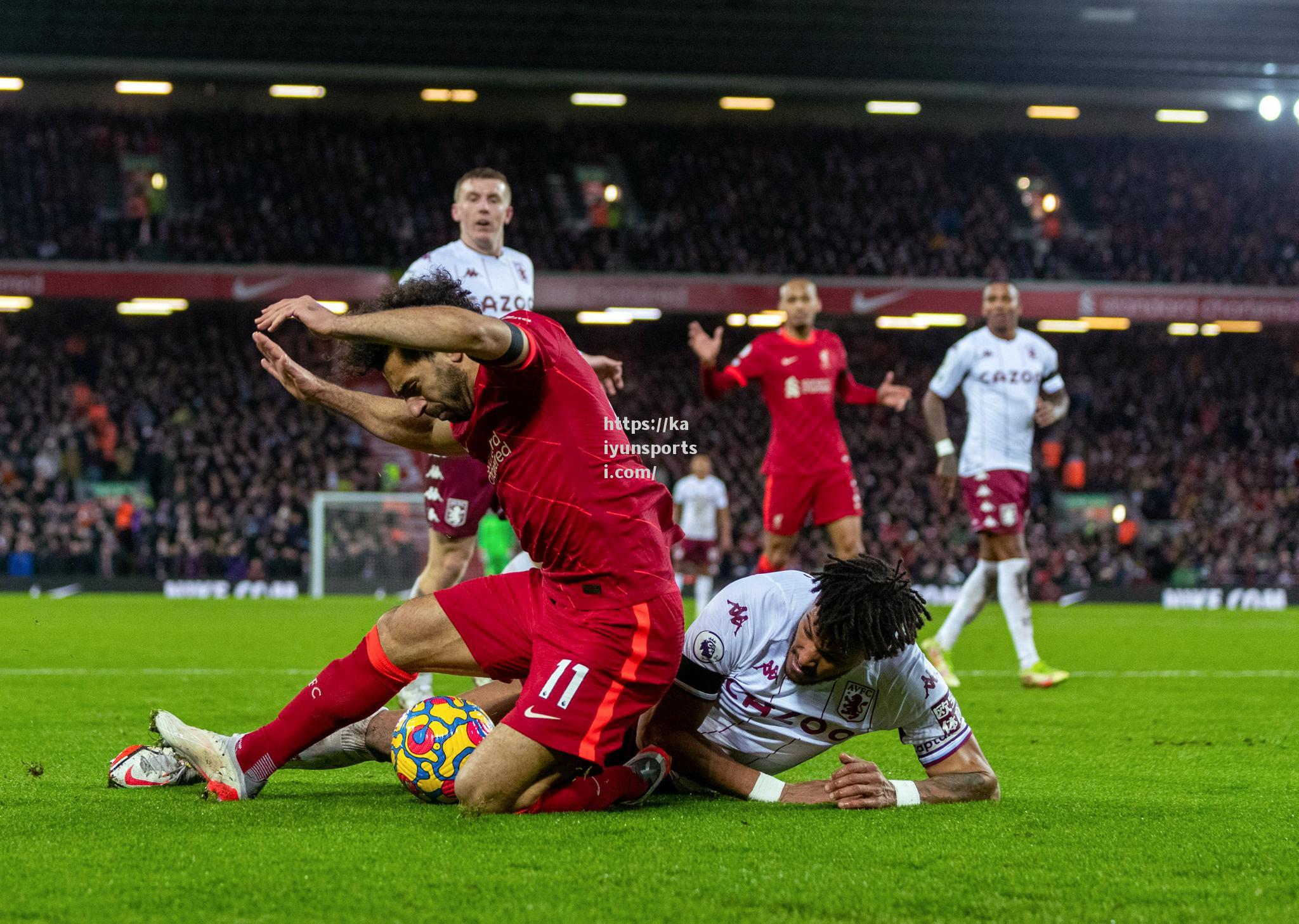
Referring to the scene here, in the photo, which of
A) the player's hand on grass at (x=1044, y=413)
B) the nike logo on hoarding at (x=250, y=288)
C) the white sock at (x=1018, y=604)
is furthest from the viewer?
the nike logo on hoarding at (x=250, y=288)

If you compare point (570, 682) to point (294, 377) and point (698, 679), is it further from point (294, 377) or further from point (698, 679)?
point (294, 377)

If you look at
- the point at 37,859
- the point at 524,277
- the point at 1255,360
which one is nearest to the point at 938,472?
the point at 524,277

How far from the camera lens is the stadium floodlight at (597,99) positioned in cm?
2897

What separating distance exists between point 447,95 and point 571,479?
87.9 ft

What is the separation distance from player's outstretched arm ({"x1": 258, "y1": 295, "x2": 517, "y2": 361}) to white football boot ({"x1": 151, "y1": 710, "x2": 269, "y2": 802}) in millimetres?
1301

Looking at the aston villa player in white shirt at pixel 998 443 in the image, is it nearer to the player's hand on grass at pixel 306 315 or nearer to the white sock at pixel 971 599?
the white sock at pixel 971 599

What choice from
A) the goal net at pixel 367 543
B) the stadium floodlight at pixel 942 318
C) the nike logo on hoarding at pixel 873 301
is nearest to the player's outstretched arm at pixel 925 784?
the goal net at pixel 367 543

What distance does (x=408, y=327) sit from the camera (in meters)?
3.40

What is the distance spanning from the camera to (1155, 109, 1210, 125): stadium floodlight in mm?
30781

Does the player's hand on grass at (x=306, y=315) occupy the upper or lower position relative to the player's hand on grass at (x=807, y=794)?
upper

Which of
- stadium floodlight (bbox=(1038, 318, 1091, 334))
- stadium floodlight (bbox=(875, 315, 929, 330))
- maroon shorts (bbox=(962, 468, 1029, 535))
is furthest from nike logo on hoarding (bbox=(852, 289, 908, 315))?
maroon shorts (bbox=(962, 468, 1029, 535))

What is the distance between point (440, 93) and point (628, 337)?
647cm

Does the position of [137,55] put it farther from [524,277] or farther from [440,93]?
[524,277]

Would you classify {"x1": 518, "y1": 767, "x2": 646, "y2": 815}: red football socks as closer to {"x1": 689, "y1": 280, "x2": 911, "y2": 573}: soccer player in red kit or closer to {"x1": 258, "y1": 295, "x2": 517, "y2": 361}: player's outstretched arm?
{"x1": 258, "y1": 295, "x2": 517, "y2": 361}: player's outstretched arm
